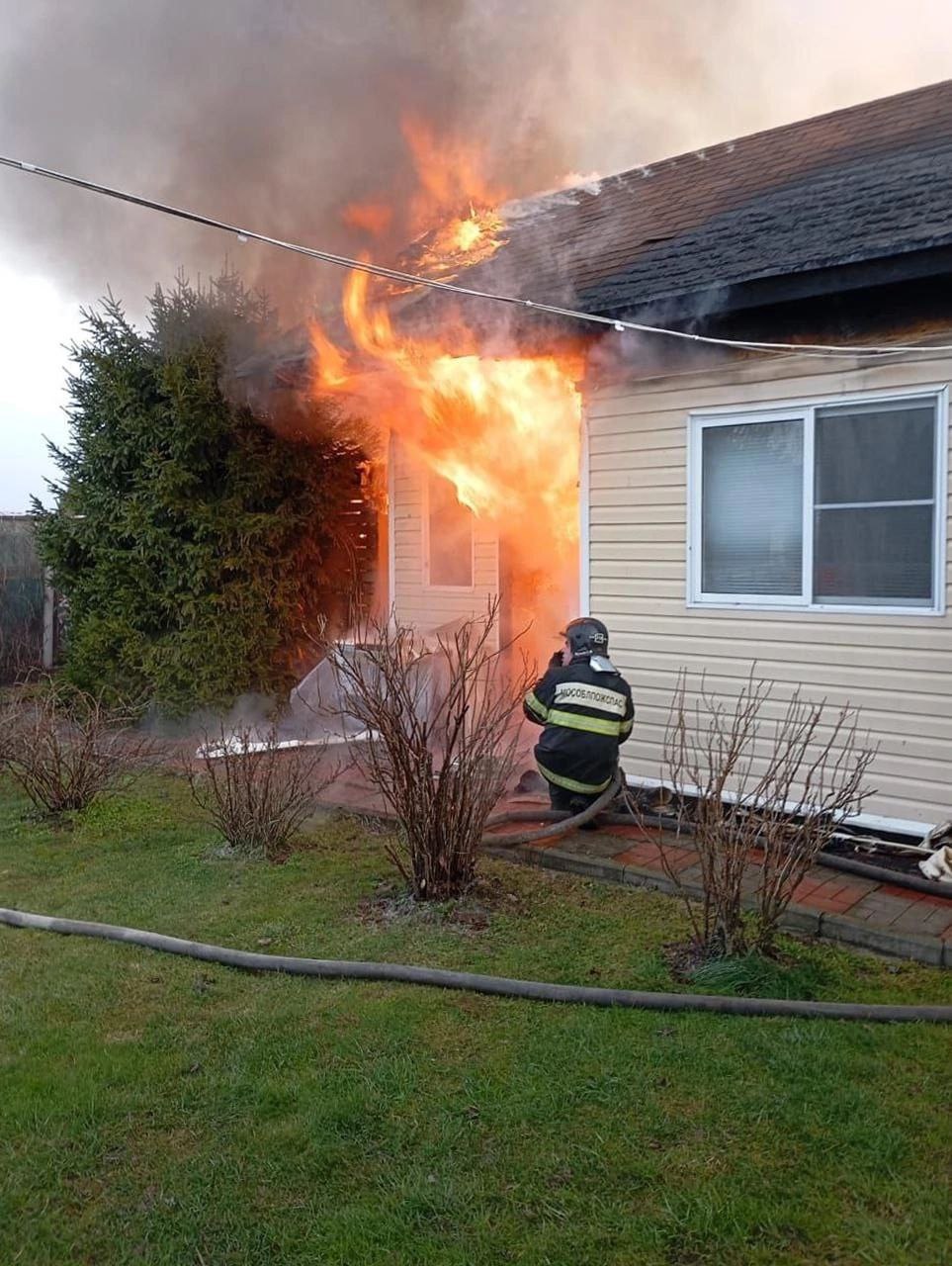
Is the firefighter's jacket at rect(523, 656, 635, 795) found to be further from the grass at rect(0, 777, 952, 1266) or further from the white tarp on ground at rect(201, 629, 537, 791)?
the grass at rect(0, 777, 952, 1266)

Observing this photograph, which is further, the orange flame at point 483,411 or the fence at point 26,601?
the fence at point 26,601

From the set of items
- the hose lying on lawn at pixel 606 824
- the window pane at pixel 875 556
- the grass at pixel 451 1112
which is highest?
the window pane at pixel 875 556

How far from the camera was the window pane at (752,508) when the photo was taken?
6.36 meters

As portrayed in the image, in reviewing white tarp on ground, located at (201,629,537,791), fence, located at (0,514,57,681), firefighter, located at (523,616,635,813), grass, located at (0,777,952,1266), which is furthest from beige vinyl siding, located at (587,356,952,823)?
fence, located at (0,514,57,681)

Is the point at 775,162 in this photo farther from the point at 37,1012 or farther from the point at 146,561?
the point at 37,1012

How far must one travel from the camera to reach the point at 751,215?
271 inches

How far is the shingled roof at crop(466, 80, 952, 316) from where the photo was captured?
19.1 ft

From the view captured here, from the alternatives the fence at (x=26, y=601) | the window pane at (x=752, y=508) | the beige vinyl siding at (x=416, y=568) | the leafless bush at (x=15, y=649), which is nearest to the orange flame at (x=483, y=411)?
the beige vinyl siding at (x=416, y=568)

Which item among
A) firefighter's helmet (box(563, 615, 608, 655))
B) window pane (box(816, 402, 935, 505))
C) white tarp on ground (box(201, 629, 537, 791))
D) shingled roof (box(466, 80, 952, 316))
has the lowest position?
white tarp on ground (box(201, 629, 537, 791))

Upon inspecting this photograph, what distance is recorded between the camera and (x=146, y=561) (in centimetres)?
995

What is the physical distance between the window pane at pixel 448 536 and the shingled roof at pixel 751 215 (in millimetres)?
2216

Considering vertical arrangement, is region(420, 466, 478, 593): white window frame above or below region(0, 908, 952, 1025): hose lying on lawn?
above

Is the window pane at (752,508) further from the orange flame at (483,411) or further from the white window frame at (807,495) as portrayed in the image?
the orange flame at (483,411)

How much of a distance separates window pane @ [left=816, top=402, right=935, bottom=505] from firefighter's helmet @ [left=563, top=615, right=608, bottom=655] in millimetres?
1521
